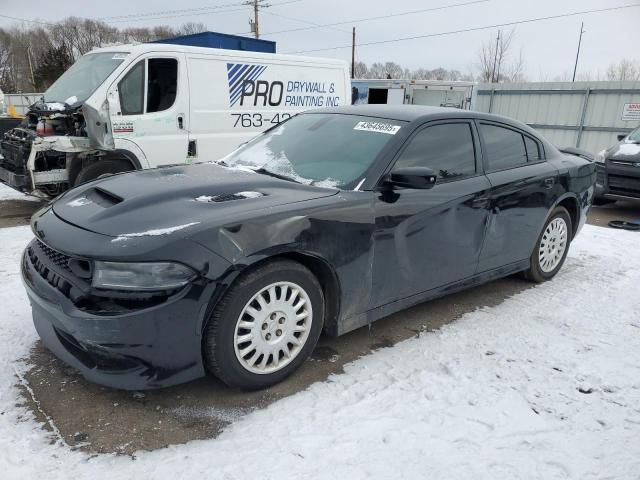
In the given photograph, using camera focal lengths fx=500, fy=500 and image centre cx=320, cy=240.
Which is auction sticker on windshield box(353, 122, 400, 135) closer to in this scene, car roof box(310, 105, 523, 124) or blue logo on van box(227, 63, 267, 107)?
car roof box(310, 105, 523, 124)

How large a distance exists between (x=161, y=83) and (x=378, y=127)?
4550 millimetres

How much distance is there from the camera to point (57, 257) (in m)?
2.61

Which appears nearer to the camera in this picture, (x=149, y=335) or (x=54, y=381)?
(x=149, y=335)

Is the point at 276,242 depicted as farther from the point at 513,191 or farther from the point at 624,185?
the point at 624,185

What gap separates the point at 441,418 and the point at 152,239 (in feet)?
5.73

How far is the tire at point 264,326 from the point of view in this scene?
2.55 metres

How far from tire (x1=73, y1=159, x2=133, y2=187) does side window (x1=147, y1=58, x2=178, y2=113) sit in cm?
82

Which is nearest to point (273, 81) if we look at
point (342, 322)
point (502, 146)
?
point (502, 146)

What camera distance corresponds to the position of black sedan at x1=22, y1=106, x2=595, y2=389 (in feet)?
7.86

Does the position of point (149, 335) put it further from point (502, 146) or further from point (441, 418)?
point (502, 146)

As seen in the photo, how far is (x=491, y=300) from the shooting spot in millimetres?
4363

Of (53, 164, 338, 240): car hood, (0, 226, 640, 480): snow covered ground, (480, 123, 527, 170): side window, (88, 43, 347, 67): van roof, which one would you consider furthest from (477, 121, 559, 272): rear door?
(88, 43, 347, 67): van roof

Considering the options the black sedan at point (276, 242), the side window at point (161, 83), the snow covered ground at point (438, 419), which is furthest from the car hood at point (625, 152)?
the side window at point (161, 83)

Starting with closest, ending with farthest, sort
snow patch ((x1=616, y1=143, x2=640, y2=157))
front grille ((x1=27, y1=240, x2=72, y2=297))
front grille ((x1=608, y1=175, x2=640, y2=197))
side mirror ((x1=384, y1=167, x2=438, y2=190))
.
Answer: front grille ((x1=27, y1=240, x2=72, y2=297)) → side mirror ((x1=384, y1=167, x2=438, y2=190)) → front grille ((x1=608, y1=175, x2=640, y2=197)) → snow patch ((x1=616, y1=143, x2=640, y2=157))
